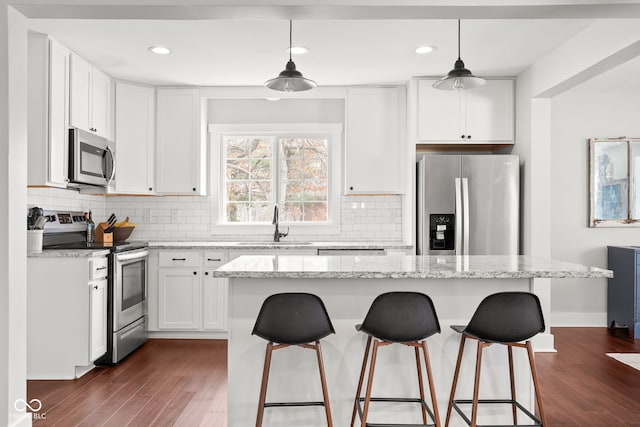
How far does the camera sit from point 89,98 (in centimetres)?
416

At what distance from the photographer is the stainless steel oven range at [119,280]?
3881 mm

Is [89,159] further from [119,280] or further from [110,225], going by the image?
[119,280]

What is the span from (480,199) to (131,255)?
10.2 feet

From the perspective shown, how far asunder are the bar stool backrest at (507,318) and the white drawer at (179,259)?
10.0 feet

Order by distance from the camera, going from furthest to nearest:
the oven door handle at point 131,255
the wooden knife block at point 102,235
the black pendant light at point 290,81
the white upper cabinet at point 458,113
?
the white upper cabinet at point 458,113 < the wooden knife block at point 102,235 < the oven door handle at point 131,255 < the black pendant light at point 290,81

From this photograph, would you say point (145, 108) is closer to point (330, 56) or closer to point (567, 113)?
point (330, 56)

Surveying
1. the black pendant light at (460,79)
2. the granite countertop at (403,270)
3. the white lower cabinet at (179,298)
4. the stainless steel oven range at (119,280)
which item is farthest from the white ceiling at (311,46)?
the white lower cabinet at (179,298)

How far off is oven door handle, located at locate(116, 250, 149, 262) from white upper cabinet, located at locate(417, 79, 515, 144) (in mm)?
2811

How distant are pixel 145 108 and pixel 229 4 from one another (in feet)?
9.04

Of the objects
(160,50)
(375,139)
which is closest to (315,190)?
(375,139)

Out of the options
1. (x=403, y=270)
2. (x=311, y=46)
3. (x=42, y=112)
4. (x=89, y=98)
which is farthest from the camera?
(x=89, y=98)

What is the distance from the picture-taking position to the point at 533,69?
13.9 feet

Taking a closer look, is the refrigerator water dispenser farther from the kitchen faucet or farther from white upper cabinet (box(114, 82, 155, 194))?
white upper cabinet (box(114, 82, 155, 194))

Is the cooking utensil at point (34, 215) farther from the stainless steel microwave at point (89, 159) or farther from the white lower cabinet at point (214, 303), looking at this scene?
the white lower cabinet at point (214, 303)
